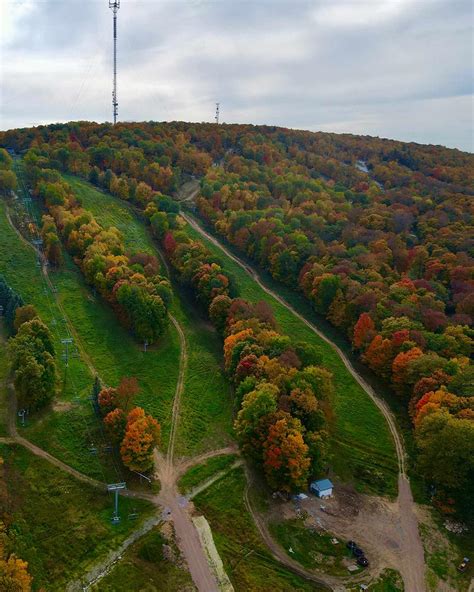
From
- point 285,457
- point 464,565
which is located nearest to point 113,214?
point 285,457

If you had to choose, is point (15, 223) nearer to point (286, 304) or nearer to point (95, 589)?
point (286, 304)

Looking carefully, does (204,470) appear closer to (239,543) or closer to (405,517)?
(239,543)

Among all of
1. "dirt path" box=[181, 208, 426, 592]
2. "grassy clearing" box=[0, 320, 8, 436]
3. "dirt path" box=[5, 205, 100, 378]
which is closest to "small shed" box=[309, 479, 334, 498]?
"dirt path" box=[181, 208, 426, 592]

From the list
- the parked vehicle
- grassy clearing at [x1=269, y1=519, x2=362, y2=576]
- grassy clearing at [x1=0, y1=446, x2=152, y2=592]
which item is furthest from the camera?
the parked vehicle

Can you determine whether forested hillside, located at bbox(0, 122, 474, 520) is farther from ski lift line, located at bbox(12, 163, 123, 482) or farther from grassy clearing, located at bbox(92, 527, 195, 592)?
grassy clearing, located at bbox(92, 527, 195, 592)

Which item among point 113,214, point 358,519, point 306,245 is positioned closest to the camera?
point 358,519

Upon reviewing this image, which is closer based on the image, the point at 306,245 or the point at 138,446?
the point at 138,446

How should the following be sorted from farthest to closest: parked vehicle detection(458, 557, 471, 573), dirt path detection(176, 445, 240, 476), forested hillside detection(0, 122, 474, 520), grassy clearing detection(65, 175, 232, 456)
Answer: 1. grassy clearing detection(65, 175, 232, 456)
2. forested hillside detection(0, 122, 474, 520)
3. dirt path detection(176, 445, 240, 476)
4. parked vehicle detection(458, 557, 471, 573)
